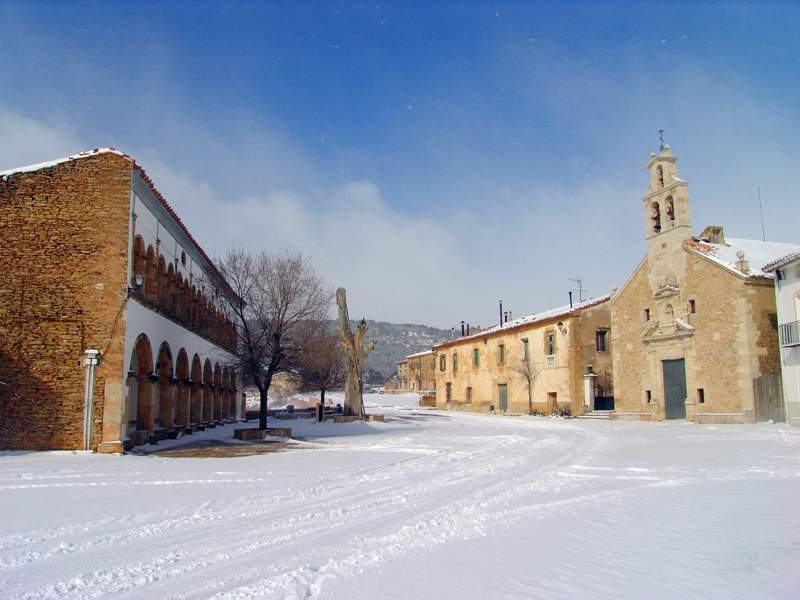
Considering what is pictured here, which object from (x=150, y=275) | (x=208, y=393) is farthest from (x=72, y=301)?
(x=208, y=393)

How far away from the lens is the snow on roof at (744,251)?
2617 cm

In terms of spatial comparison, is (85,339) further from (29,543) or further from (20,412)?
(29,543)

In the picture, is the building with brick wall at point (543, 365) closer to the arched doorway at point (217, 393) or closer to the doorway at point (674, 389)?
the doorway at point (674, 389)

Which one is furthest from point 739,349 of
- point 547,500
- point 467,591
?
point 467,591

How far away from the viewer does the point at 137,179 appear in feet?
56.5

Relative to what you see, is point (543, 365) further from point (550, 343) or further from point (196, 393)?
point (196, 393)

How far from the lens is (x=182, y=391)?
22.9m

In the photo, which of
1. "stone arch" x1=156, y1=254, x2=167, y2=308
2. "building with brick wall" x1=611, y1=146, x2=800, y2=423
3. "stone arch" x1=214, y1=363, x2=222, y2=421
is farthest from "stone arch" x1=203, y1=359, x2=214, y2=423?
"building with brick wall" x1=611, y1=146, x2=800, y2=423

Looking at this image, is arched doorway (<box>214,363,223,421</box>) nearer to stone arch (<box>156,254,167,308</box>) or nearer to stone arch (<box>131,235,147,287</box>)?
stone arch (<box>156,254,167,308</box>)

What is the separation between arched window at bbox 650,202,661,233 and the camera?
97.8 ft

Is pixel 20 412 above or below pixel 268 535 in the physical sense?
above

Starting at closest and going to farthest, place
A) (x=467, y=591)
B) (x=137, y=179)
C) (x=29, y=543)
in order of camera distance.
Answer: (x=467, y=591)
(x=29, y=543)
(x=137, y=179)

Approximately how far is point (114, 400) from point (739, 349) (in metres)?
22.2

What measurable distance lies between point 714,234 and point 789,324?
9394 millimetres
